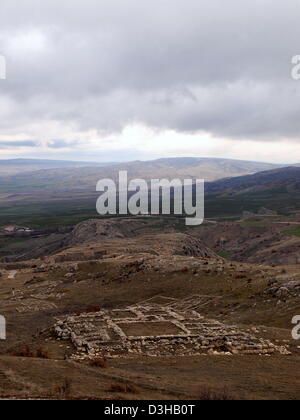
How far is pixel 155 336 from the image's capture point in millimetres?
20984

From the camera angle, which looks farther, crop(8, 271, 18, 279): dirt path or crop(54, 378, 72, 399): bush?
crop(8, 271, 18, 279): dirt path

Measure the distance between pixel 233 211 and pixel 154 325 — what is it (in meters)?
127

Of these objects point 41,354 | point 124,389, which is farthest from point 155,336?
point 124,389

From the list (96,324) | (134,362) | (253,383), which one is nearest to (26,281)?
(96,324)

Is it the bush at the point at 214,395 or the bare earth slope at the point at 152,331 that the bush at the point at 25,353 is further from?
the bush at the point at 214,395

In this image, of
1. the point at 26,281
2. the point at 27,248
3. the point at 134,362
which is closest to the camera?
the point at 134,362

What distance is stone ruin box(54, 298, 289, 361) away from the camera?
62.4ft

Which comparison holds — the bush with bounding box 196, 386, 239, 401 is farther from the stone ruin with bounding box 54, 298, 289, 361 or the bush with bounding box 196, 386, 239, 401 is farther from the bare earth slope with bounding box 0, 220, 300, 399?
the stone ruin with bounding box 54, 298, 289, 361

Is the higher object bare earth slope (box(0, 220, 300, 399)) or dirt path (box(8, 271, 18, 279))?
bare earth slope (box(0, 220, 300, 399))

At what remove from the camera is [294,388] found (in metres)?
13.9

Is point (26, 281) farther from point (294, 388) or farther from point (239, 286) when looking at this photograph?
point (294, 388)

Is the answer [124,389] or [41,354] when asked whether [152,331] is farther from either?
[124,389]

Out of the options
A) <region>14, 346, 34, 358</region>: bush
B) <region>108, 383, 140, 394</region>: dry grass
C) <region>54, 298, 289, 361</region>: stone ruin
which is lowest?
<region>54, 298, 289, 361</region>: stone ruin

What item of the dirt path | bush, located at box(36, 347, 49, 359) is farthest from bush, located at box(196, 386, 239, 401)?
the dirt path
